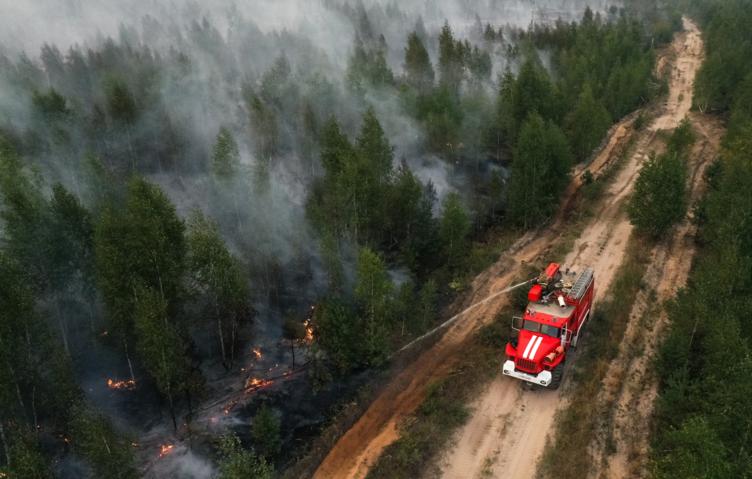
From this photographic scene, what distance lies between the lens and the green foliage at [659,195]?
40188 millimetres

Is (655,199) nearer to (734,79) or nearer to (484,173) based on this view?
(484,173)

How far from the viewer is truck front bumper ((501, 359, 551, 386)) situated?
27.3 metres

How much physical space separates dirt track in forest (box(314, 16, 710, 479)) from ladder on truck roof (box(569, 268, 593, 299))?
568 cm

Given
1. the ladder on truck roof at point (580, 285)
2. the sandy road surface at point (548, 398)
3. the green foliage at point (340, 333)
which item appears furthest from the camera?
the green foliage at point (340, 333)

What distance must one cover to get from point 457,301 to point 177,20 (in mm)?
101839

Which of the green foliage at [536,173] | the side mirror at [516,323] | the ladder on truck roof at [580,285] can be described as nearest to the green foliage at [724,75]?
the green foliage at [536,173]

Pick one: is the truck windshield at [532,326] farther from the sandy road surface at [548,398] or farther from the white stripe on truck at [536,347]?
the sandy road surface at [548,398]

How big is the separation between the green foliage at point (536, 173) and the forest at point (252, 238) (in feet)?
0.67

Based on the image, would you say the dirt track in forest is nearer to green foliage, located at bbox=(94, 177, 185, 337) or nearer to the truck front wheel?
the truck front wheel

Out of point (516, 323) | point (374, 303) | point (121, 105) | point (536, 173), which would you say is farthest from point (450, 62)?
point (374, 303)

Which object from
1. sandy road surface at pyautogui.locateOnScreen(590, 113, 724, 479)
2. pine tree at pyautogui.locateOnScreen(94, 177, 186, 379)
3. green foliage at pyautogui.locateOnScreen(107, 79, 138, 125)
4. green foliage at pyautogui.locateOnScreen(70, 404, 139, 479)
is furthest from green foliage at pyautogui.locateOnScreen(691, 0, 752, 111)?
green foliage at pyautogui.locateOnScreen(70, 404, 139, 479)

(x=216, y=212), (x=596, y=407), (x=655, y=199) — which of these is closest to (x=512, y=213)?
(x=655, y=199)

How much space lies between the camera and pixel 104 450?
2175cm

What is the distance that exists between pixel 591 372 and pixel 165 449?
2499 centimetres
